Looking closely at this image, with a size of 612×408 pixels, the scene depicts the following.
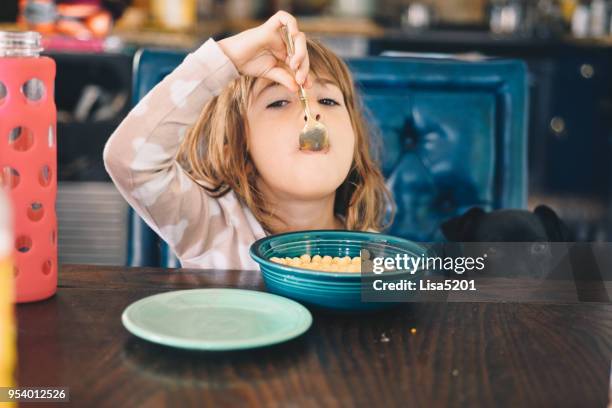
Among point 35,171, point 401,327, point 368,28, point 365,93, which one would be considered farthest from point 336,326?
point 368,28

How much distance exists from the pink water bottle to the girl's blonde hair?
45 cm

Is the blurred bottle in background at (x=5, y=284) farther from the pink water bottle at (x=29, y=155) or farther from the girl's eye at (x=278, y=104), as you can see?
the girl's eye at (x=278, y=104)

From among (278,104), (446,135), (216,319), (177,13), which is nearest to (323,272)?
(216,319)

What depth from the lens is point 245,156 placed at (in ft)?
4.41

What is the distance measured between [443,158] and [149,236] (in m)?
0.64

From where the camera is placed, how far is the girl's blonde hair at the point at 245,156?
1322 mm

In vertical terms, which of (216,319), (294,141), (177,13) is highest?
(177,13)

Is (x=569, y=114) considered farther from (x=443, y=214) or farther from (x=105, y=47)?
(x=443, y=214)

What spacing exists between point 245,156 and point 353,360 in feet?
2.26

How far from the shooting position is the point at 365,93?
5.24 feet

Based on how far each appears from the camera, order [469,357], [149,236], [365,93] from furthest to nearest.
Result: 1. [365,93]
2. [149,236]
3. [469,357]

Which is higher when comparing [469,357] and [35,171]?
[35,171]

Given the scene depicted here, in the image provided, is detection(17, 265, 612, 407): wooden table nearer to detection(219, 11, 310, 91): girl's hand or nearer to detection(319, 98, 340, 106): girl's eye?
detection(219, 11, 310, 91): girl's hand

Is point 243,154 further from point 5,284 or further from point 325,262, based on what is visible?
point 5,284
